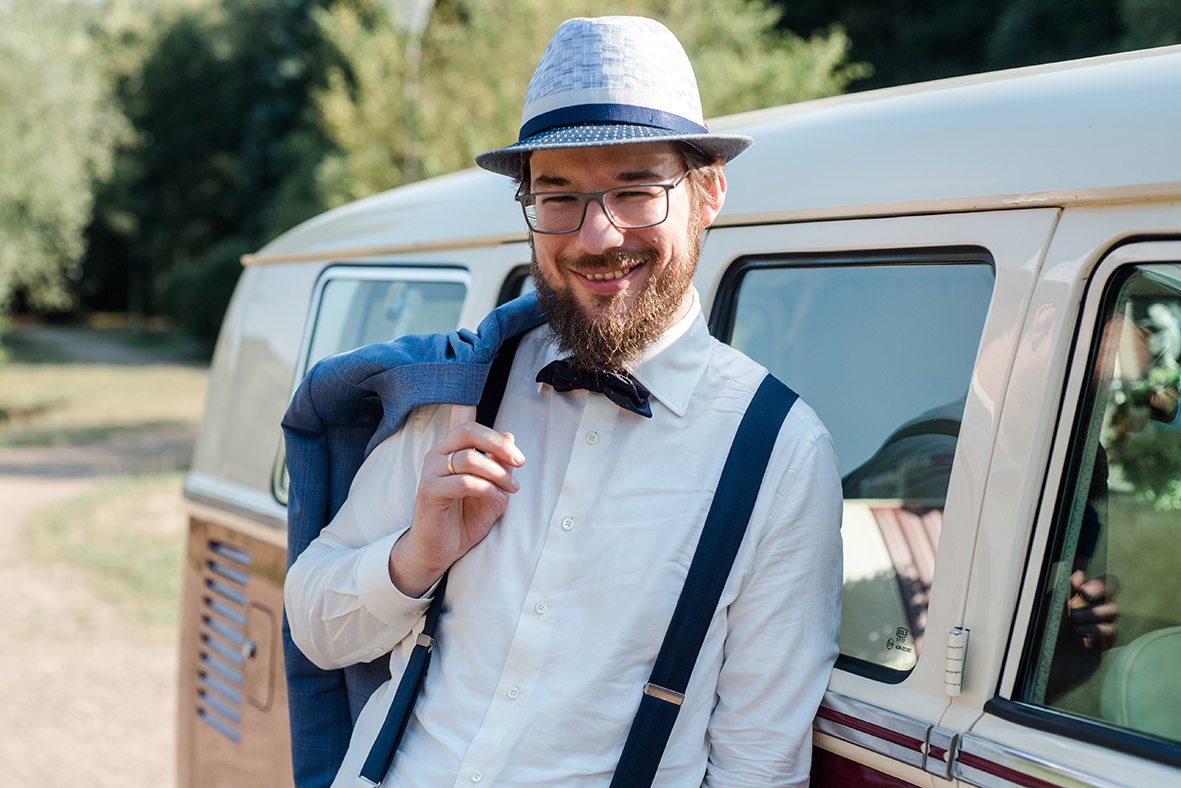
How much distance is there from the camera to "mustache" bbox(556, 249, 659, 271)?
168 cm

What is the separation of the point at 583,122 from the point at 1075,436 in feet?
2.96

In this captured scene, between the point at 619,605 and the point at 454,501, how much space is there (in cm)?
31

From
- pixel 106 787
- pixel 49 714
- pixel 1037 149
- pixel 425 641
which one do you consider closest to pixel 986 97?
pixel 1037 149

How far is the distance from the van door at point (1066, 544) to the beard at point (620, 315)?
56 centimetres

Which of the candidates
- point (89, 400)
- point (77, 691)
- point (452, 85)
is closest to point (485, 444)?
point (77, 691)

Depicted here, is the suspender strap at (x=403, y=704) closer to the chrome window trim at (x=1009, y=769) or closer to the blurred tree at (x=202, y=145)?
the chrome window trim at (x=1009, y=769)

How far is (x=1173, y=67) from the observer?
1494 mm

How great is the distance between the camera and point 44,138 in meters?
19.9

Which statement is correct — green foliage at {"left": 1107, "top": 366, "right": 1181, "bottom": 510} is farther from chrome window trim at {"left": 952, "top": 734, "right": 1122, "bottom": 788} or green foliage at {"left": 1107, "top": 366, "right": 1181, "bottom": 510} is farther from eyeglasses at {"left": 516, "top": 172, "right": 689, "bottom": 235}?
eyeglasses at {"left": 516, "top": 172, "right": 689, "bottom": 235}

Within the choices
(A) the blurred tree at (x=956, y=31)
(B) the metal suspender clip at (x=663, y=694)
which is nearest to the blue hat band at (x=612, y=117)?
(B) the metal suspender clip at (x=663, y=694)

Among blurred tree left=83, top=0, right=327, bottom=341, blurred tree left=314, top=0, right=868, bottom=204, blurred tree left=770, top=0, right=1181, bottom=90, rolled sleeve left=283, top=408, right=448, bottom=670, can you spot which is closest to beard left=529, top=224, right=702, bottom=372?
rolled sleeve left=283, top=408, right=448, bottom=670

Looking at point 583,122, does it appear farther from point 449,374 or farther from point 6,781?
point 6,781

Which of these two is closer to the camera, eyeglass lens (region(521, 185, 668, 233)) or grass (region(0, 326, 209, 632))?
eyeglass lens (region(521, 185, 668, 233))

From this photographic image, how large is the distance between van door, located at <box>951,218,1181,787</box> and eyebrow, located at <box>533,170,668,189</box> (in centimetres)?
63
